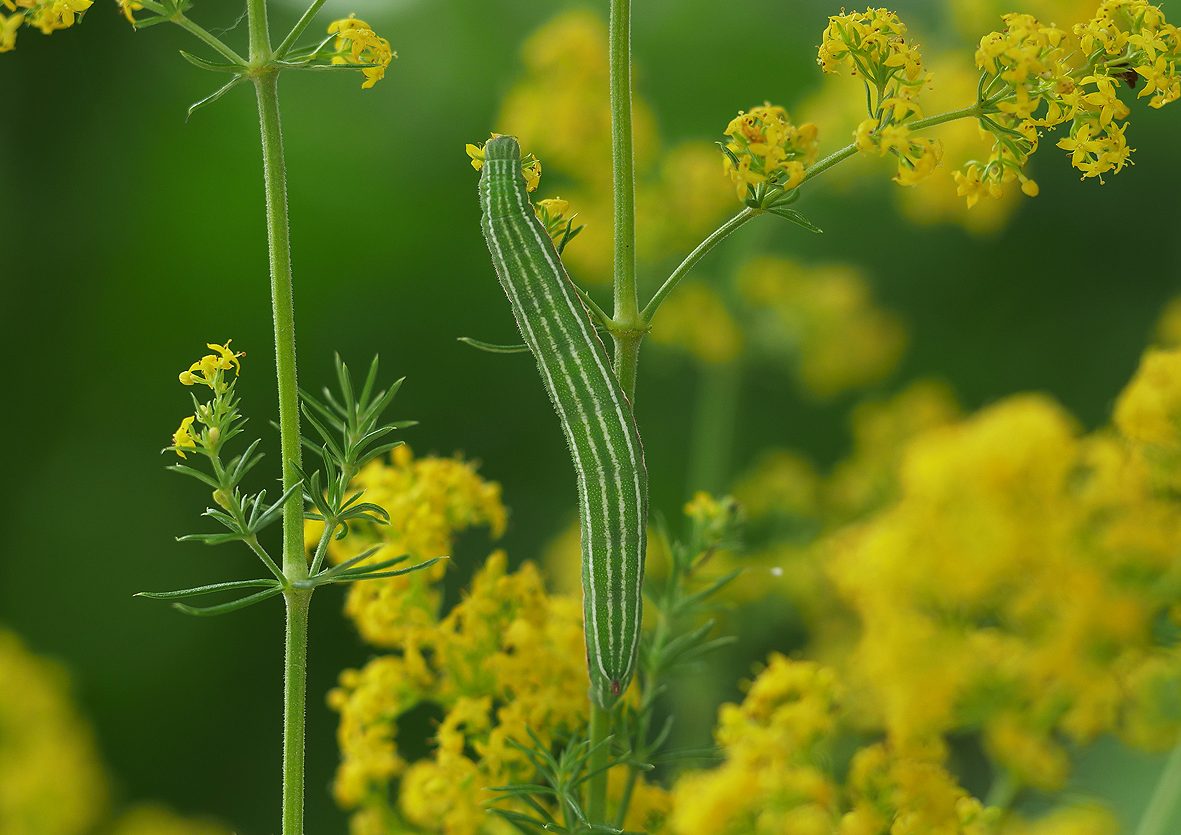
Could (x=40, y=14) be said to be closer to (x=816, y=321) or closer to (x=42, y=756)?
(x=42, y=756)

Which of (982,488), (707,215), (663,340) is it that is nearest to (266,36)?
(982,488)

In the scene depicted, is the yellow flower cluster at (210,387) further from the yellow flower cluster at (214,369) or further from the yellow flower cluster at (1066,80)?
the yellow flower cluster at (1066,80)

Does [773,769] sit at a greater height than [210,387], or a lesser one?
lesser

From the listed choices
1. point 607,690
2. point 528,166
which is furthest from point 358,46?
point 607,690

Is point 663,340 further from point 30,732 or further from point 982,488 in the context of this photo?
point 30,732

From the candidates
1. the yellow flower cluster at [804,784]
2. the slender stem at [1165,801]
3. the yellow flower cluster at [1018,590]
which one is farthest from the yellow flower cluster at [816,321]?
the yellow flower cluster at [804,784]

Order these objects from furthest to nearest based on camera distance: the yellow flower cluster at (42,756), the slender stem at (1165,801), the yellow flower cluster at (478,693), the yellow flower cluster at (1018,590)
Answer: the yellow flower cluster at (42,756) → the yellow flower cluster at (1018,590) → the slender stem at (1165,801) → the yellow flower cluster at (478,693)

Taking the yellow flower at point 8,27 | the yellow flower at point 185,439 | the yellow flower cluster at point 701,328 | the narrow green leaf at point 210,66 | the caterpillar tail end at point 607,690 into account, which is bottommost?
Result: the caterpillar tail end at point 607,690
